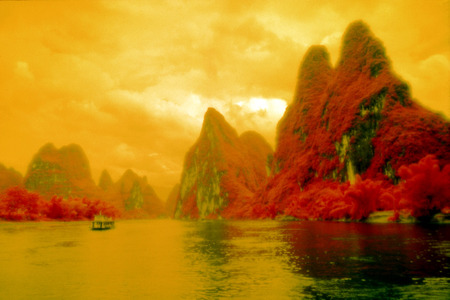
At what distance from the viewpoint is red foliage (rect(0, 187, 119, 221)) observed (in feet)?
418

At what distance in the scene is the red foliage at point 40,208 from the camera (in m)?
127

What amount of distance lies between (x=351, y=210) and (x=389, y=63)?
2501 inches

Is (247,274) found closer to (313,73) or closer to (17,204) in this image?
(17,204)

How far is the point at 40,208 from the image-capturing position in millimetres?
147875

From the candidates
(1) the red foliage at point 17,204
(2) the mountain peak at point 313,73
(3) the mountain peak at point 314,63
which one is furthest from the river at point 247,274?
(3) the mountain peak at point 314,63

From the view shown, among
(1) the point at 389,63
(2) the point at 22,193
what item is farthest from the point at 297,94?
(2) the point at 22,193

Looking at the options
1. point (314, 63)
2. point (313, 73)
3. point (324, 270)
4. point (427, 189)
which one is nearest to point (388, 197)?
point (427, 189)

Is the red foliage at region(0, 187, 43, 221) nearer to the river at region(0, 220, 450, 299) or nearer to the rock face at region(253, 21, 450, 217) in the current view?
the rock face at region(253, 21, 450, 217)

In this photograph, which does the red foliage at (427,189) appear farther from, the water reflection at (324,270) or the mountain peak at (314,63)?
the mountain peak at (314,63)

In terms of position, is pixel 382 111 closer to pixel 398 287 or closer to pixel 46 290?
pixel 398 287

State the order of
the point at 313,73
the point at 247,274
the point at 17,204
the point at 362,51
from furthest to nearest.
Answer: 1. the point at 313,73
2. the point at 362,51
3. the point at 17,204
4. the point at 247,274

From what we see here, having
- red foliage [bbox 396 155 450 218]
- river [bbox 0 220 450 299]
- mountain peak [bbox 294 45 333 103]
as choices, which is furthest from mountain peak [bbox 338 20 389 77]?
river [bbox 0 220 450 299]

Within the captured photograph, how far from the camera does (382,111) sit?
110 meters

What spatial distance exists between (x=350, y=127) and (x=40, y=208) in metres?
127
